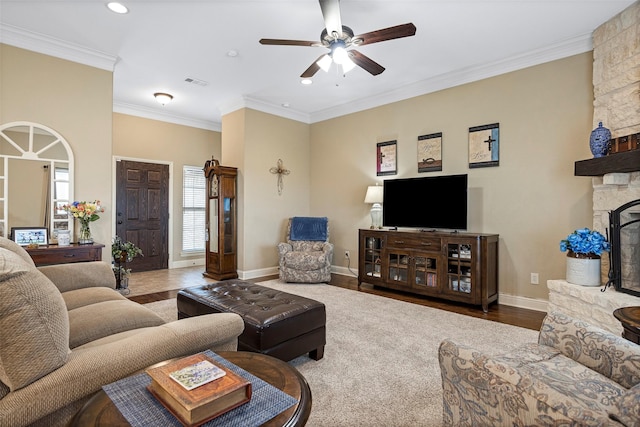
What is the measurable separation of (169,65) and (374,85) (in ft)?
9.22

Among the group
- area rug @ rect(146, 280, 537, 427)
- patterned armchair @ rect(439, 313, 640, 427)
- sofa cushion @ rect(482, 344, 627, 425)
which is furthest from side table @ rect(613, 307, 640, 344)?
area rug @ rect(146, 280, 537, 427)

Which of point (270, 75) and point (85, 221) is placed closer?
point (85, 221)

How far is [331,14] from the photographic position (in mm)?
2561

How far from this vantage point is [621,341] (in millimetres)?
1358

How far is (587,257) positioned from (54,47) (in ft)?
18.9

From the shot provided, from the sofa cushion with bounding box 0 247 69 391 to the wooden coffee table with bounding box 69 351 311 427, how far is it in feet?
0.74

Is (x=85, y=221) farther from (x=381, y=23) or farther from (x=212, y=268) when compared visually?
(x=381, y=23)

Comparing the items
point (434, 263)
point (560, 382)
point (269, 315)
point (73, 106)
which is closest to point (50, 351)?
point (269, 315)

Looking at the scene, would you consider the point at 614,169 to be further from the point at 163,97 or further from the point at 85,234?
the point at 163,97

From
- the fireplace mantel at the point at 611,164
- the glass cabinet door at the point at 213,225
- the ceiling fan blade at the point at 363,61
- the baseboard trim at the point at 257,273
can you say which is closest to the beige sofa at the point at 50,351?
the ceiling fan blade at the point at 363,61

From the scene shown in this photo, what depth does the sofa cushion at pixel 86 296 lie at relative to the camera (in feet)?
7.32

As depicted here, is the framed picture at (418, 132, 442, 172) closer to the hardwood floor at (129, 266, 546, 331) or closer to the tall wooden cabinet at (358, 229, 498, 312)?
the tall wooden cabinet at (358, 229, 498, 312)

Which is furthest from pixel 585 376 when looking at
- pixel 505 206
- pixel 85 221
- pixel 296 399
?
pixel 85 221

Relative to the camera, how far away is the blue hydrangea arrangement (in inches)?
115
